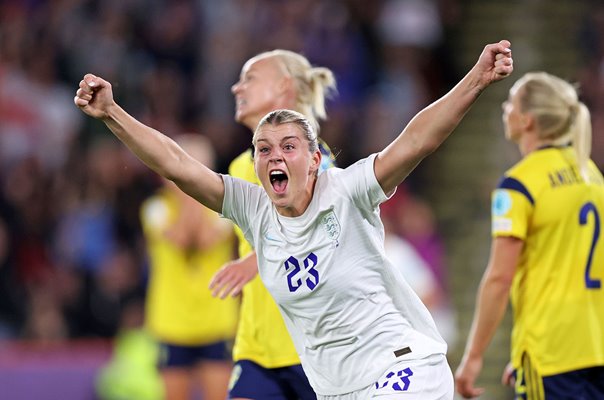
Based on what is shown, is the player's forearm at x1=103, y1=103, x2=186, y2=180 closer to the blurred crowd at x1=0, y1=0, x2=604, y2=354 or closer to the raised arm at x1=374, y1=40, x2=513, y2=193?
the raised arm at x1=374, y1=40, x2=513, y2=193

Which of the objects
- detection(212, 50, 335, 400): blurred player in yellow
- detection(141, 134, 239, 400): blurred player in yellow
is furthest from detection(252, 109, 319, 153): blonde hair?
detection(141, 134, 239, 400): blurred player in yellow

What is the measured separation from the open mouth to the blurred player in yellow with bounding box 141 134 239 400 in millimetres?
3657

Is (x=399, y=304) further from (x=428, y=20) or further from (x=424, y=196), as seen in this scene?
(x=428, y=20)

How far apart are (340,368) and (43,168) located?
7.42m

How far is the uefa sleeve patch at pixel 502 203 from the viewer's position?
535cm

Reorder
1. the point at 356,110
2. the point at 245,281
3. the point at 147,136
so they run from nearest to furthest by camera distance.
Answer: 1. the point at 147,136
2. the point at 245,281
3. the point at 356,110

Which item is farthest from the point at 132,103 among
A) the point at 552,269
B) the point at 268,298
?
the point at 552,269

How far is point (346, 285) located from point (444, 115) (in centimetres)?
77

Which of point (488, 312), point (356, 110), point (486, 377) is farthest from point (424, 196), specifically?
point (488, 312)

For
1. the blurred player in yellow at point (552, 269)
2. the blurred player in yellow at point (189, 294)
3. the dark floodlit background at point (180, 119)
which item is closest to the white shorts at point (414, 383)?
the blurred player in yellow at point (552, 269)

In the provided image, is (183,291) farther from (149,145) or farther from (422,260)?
(149,145)

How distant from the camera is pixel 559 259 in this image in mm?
5332

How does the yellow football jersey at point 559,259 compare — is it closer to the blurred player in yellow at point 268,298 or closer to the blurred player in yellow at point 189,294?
the blurred player in yellow at point 268,298

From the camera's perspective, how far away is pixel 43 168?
1130cm
